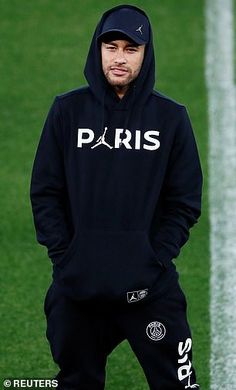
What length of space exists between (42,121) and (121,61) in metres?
4.94

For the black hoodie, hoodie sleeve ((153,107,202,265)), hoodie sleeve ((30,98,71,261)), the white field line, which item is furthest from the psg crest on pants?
the white field line

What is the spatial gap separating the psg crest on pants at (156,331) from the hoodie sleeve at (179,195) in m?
0.24

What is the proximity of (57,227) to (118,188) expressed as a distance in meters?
0.30

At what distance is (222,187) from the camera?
29.4ft

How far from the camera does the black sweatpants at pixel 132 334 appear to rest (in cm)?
513

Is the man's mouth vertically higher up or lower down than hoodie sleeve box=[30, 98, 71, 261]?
higher up

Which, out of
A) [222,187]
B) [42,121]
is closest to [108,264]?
[222,187]

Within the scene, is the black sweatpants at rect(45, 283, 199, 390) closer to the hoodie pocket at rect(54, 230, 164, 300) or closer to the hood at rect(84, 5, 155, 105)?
the hoodie pocket at rect(54, 230, 164, 300)

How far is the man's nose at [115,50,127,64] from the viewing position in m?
5.05

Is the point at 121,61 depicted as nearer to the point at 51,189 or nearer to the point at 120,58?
the point at 120,58

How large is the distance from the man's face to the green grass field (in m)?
1.89

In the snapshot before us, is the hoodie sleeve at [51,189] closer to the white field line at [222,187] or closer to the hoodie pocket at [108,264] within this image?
the hoodie pocket at [108,264]

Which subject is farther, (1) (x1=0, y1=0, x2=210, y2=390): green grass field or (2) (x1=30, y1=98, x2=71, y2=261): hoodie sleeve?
(1) (x1=0, y1=0, x2=210, y2=390): green grass field

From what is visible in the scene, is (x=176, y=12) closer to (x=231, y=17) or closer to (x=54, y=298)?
(x=231, y=17)
